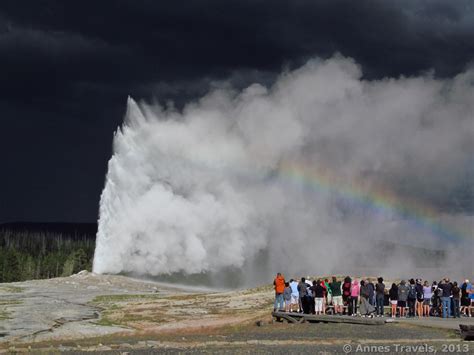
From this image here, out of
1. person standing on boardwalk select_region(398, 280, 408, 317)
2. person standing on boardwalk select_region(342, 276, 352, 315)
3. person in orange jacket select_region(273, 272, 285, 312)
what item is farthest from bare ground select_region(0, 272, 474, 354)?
person standing on boardwalk select_region(342, 276, 352, 315)

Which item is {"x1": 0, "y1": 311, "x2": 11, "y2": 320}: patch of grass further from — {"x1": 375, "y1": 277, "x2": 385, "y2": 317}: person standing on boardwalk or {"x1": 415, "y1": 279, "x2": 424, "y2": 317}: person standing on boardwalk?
{"x1": 415, "y1": 279, "x2": 424, "y2": 317}: person standing on boardwalk

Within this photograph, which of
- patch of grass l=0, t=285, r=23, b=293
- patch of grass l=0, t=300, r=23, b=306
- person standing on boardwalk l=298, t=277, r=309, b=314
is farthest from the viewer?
patch of grass l=0, t=285, r=23, b=293

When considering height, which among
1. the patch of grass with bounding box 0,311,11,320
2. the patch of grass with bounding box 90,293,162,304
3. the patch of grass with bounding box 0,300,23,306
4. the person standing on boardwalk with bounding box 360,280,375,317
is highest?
the person standing on boardwalk with bounding box 360,280,375,317

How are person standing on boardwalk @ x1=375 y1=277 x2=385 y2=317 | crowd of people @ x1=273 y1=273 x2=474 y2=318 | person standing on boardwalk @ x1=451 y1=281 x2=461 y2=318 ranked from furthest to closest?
1. person standing on boardwalk @ x1=375 y1=277 x2=385 y2=317
2. crowd of people @ x1=273 y1=273 x2=474 y2=318
3. person standing on boardwalk @ x1=451 y1=281 x2=461 y2=318

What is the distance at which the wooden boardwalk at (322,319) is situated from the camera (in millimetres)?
24453

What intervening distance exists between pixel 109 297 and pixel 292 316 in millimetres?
24380

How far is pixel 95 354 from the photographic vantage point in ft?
59.8

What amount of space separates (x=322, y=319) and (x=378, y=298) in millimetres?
2743

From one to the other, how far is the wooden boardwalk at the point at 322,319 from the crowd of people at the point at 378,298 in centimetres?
97

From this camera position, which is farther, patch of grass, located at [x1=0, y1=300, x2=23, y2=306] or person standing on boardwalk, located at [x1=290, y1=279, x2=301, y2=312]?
patch of grass, located at [x1=0, y1=300, x2=23, y2=306]

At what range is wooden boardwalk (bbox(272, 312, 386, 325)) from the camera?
24.5 meters

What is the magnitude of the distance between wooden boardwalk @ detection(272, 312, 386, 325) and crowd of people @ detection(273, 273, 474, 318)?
968mm

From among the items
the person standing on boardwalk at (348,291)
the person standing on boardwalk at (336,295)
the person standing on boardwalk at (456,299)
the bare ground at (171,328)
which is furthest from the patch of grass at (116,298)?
the person standing on boardwalk at (456,299)

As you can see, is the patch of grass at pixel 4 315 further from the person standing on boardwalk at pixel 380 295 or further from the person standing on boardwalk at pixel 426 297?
the person standing on boardwalk at pixel 426 297
